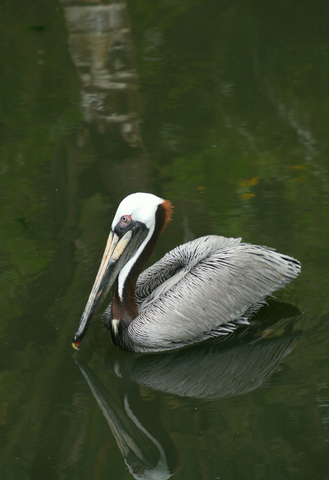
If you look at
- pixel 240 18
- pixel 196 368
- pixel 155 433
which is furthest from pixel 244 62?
pixel 155 433

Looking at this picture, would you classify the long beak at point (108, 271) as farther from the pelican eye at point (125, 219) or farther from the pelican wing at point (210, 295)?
the pelican wing at point (210, 295)

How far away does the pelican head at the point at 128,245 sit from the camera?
176 inches

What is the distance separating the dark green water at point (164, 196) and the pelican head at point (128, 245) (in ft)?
1.18

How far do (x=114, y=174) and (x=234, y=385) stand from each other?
3.27m

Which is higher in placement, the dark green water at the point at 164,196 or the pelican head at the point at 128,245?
the pelican head at the point at 128,245

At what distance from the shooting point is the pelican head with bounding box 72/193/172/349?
4461 millimetres

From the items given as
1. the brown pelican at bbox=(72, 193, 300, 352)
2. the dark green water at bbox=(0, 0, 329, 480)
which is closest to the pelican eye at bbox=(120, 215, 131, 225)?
the brown pelican at bbox=(72, 193, 300, 352)

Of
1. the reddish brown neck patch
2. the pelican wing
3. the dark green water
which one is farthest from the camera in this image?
the reddish brown neck patch

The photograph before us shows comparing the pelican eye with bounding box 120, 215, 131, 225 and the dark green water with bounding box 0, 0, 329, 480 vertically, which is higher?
the pelican eye with bounding box 120, 215, 131, 225

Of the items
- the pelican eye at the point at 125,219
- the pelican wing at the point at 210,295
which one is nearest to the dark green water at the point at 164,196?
the pelican wing at the point at 210,295

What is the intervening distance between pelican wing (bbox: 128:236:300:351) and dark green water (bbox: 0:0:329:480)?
0.53 feet

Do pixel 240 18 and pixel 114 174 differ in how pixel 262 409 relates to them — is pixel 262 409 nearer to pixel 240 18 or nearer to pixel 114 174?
pixel 114 174

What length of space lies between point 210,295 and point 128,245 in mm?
662

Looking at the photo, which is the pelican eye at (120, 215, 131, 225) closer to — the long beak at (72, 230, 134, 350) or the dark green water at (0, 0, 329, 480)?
the long beak at (72, 230, 134, 350)
